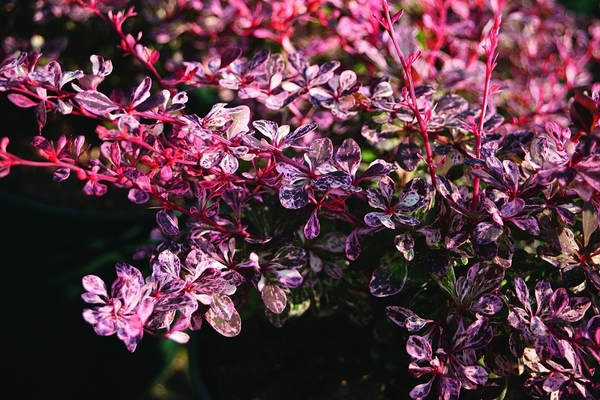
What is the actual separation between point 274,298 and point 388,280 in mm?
168

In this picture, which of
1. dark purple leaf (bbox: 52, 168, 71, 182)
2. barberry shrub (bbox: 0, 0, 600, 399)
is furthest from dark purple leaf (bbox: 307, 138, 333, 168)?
dark purple leaf (bbox: 52, 168, 71, 182)

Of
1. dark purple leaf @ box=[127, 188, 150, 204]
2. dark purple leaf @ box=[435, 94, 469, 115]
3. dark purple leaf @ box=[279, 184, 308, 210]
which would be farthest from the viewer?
dark purple leaf @ box=[435, 94, 469, 115]

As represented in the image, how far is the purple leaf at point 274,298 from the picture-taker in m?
0.80

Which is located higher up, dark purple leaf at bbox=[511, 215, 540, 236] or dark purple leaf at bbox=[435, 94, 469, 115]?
dark purple leaf at bbox=[435, 94, 469, 115]

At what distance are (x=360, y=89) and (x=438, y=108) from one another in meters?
0.15

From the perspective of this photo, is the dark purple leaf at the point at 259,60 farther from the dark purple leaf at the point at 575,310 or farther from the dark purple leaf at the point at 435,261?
the dark purple leaf at the point at 575,310

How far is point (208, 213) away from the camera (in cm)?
81

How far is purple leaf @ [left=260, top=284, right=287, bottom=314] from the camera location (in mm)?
799

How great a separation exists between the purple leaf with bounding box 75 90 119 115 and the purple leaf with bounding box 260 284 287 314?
0.33 m

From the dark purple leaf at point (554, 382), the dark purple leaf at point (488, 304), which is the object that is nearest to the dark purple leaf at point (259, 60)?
the dark purple leaf at point (488, 304)

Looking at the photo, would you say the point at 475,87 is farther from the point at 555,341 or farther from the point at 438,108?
the point at 555,341

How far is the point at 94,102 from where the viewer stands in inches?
29.9

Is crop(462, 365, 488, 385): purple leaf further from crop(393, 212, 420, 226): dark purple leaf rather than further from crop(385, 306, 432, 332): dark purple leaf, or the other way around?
crop(393, 212, 420, 226): dark purple leaf

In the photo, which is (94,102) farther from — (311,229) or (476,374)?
(476,374)
